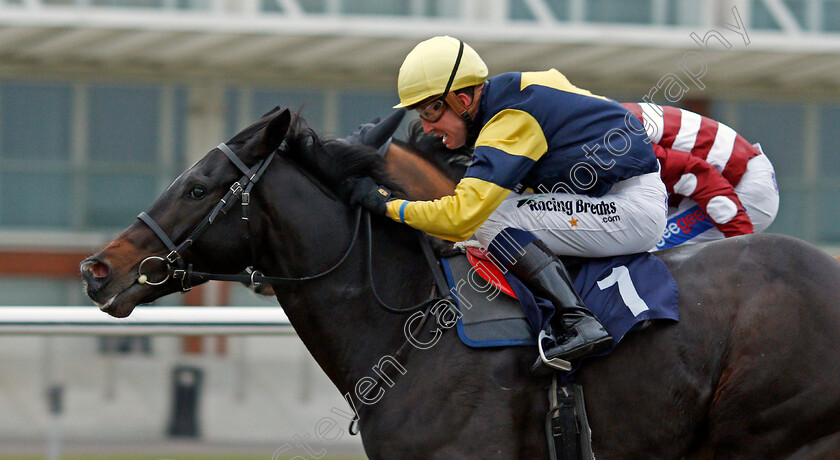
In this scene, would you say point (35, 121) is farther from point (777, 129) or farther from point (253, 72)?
point (777, 129)

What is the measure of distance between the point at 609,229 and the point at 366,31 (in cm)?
722

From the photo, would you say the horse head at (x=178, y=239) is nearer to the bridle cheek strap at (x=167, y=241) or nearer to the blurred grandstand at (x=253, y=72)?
the bridle cheek strap at (x=167, y=241)

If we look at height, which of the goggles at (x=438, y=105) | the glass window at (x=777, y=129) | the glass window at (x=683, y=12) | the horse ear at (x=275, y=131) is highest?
the goggles at (x=438, y=105)

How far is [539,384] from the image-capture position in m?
3.08

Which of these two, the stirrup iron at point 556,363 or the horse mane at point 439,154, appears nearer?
the stirrup iron at point 556,363

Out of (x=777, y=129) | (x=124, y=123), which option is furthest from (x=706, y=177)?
(x=777, y=129)

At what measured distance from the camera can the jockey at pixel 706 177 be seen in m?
3.87

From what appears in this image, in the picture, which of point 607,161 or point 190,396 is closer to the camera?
point 607,161

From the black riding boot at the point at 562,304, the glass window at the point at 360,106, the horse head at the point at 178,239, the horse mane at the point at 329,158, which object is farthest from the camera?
the glass window at the point at 360,106

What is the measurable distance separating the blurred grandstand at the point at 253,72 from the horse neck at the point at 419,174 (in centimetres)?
568

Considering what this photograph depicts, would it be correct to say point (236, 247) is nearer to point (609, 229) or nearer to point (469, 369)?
point (469, 369)

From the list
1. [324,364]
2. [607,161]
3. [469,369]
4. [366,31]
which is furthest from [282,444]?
[366,31]

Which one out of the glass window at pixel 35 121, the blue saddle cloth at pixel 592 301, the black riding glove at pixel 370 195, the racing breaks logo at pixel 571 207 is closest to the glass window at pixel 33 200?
the glass window at pixel 35 121

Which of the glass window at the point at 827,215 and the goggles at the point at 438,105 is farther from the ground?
the goggles at the point at 438,105
